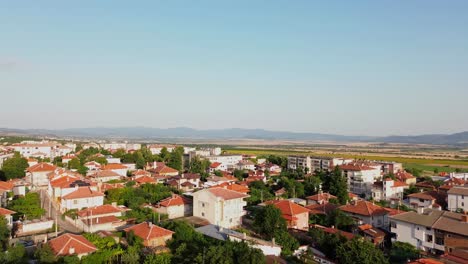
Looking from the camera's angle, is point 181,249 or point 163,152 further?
point 163,152

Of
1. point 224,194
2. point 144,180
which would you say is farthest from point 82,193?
point 224,194

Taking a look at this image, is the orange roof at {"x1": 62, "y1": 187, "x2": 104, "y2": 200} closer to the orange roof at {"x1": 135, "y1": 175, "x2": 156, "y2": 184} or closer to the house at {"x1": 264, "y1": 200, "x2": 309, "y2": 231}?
Result: the orange roof at {"x1": 135, "y1": 175, "x2": 156, "y2": 184}

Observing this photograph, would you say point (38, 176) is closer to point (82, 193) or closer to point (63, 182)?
point (63, 182)

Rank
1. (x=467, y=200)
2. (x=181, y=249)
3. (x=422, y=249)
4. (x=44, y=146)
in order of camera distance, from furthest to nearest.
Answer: (x=44, y=146) → (x=467, y=200) → (x=422, y=249) → (x=181, y=249)

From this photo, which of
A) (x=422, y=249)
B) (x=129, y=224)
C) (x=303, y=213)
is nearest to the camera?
(x=422, y=249)

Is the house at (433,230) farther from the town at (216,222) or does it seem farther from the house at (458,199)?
the house at (458,199)

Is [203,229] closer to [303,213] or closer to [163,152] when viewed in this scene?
[303,213]

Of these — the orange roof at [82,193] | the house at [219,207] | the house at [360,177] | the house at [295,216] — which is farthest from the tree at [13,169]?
the house at [360,177]

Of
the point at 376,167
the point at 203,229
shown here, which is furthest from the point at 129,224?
the point at 376,167
